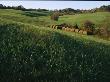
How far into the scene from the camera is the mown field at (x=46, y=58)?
17.9 meters

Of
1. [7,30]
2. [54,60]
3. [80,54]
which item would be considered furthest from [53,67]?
[7,30]

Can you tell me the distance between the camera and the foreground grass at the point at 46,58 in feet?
58.9

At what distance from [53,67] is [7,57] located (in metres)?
3.14

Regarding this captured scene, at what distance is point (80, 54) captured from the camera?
74.7 ft

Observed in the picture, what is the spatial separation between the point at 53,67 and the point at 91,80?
2.76m

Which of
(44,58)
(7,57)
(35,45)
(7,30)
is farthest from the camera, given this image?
(7,30)

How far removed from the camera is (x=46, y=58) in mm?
20250

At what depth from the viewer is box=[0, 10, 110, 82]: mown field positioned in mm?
17922

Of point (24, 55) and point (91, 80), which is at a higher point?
point (24, 55)

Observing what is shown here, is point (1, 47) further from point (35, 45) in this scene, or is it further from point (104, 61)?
point (104, 61)

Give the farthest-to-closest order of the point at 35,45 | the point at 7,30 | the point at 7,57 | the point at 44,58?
the point at 7,30 < the point at 35,45 < the point at 44,58 < the point at 7,57

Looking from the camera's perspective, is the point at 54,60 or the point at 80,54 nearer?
the point at 54,60

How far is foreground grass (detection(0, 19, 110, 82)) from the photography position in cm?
1795

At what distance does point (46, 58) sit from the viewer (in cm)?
2025
